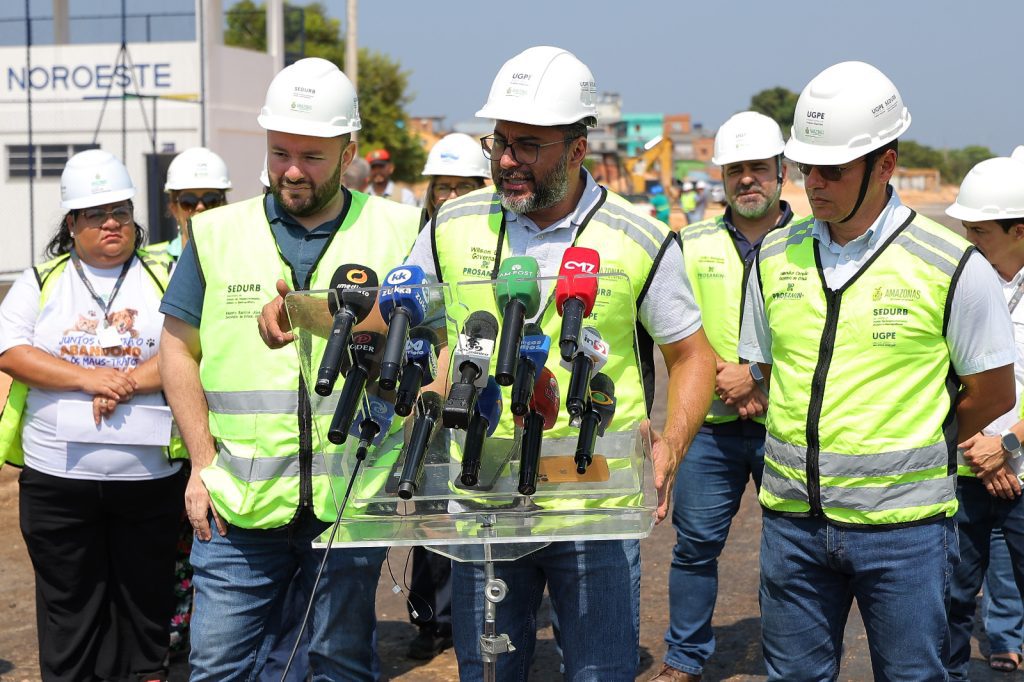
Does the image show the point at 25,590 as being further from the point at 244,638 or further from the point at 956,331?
the point at 956,331

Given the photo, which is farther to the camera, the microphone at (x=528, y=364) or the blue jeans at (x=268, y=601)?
the blue jeans at (x=268, y=601)

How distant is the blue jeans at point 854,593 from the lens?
4.01 meters

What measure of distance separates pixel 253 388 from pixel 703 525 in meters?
2.64

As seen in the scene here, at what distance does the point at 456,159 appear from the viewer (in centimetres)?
743

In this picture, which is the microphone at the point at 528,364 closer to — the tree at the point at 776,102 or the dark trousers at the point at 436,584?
the dark trousers at the point at 436,584

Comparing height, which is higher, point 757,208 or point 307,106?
point 307,106

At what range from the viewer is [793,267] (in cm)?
427

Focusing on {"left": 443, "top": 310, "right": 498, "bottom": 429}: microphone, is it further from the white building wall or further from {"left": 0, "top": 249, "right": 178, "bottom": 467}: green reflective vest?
the white building wall

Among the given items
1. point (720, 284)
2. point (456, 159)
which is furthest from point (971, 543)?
point (456, 159)

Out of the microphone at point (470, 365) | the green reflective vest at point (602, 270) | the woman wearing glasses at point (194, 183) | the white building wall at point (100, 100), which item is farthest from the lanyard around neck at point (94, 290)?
the white building wall at point (100, 100)

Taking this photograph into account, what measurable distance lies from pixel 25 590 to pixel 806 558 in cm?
503

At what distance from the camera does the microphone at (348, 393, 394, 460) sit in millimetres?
3174

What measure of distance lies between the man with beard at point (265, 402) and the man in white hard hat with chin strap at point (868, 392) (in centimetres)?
138

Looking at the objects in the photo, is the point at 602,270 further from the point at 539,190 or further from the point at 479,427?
the point at 479,427
